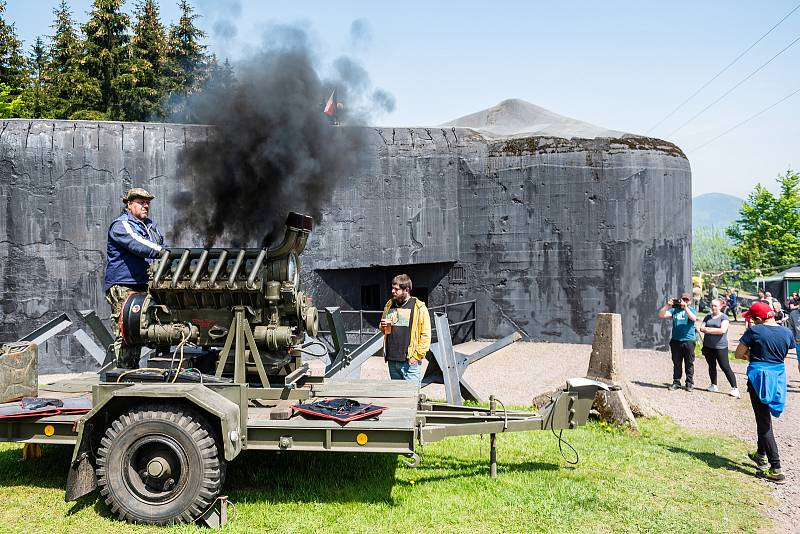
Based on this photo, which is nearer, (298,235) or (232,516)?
(232,516)

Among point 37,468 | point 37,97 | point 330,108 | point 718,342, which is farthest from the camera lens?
point 37,97

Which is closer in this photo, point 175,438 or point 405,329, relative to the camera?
point 175,438

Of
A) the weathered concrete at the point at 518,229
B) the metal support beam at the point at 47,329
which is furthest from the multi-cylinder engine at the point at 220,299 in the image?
the weathered concrete at the point at 518,229

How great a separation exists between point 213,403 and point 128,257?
2023 millimetres

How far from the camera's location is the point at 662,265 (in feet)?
54.0

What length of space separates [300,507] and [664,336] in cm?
1309

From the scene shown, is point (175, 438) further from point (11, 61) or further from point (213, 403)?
point (11, 61)

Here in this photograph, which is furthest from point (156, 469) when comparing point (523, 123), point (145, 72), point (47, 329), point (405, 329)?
point (145, 72)

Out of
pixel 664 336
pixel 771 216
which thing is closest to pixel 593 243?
pixel 664 336

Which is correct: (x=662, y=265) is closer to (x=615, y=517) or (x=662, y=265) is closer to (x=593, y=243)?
(x=593, y=243)

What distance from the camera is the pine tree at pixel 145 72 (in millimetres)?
27984

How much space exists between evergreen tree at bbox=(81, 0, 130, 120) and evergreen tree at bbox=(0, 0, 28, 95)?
360 cm

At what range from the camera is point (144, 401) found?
5.29 metres

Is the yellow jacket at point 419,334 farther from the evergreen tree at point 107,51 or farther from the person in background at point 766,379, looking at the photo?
the evergreen tree at point 107,51
